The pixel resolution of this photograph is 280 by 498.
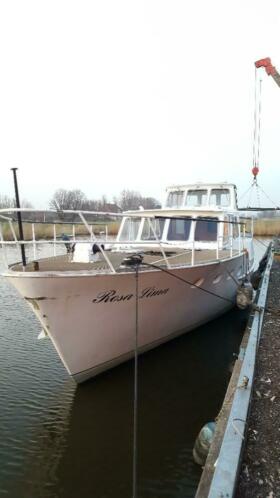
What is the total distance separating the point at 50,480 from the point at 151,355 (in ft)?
11.7

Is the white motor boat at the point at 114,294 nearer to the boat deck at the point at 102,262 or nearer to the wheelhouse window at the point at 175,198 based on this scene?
the boat deck at the point at 102,262

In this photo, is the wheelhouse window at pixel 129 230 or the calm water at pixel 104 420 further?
the wheelhouse window at pixel 129 230

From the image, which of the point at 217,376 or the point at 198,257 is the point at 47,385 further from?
the point at 198,257

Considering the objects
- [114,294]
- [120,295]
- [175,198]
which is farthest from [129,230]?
[114,294]

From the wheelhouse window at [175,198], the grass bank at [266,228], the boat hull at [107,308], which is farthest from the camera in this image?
the grass bank at [266,228]

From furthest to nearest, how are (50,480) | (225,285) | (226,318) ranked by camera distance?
1. (226,318)
2. (225,285)
3. (50,480)

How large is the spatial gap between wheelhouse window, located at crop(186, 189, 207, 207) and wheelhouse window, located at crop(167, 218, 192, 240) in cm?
215

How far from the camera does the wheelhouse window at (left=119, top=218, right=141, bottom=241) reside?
10539 mm

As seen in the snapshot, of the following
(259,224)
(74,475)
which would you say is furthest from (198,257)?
(259,224)

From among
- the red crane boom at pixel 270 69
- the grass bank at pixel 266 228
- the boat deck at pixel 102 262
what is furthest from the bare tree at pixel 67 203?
the grass bank at pixel 266 228

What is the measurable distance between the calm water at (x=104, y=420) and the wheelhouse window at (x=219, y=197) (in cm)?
515

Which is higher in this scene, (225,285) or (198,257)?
(198,257)

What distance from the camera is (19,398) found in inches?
243

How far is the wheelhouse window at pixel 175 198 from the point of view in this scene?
40.8 feet
